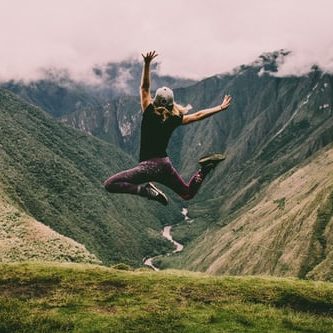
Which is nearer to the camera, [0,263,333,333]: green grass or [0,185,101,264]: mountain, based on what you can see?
[0,263,333,333]: green grass

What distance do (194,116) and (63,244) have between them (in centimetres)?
11480

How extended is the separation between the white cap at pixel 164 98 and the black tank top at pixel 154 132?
0.23 meters

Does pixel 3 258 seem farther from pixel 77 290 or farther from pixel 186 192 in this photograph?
pixel 186 192

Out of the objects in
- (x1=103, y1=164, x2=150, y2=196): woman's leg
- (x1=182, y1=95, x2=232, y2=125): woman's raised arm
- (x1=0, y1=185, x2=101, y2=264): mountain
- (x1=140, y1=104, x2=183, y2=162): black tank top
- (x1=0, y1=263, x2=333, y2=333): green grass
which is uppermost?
(x1=182, y1=95, x2=232, y2=125): woman's raised arm

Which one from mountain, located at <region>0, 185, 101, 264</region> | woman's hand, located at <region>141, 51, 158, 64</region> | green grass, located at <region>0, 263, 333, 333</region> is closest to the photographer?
woman's hand, located at <region>141, 51, 158, 64</region>

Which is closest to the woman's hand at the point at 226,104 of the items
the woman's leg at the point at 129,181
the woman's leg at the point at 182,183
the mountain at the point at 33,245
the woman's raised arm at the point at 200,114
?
the woman's raised arm at the point at 200,114

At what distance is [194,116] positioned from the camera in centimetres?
1602

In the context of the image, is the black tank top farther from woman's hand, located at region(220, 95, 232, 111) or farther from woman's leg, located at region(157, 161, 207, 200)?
woman's hand, located at region(220, 95, 232, 111)

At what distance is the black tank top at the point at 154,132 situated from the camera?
15320 mm

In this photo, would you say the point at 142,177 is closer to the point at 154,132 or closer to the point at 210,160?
the point at 154,132

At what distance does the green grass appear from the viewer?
2442cm

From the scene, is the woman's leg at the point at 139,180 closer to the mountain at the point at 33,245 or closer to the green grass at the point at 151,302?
the green grass at the point at 151,302

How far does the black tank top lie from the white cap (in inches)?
9.0

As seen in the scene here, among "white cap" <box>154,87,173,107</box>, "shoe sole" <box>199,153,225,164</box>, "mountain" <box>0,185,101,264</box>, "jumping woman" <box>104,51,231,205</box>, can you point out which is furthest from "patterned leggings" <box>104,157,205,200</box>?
"mountain" <box>0,185,101,264</box>
